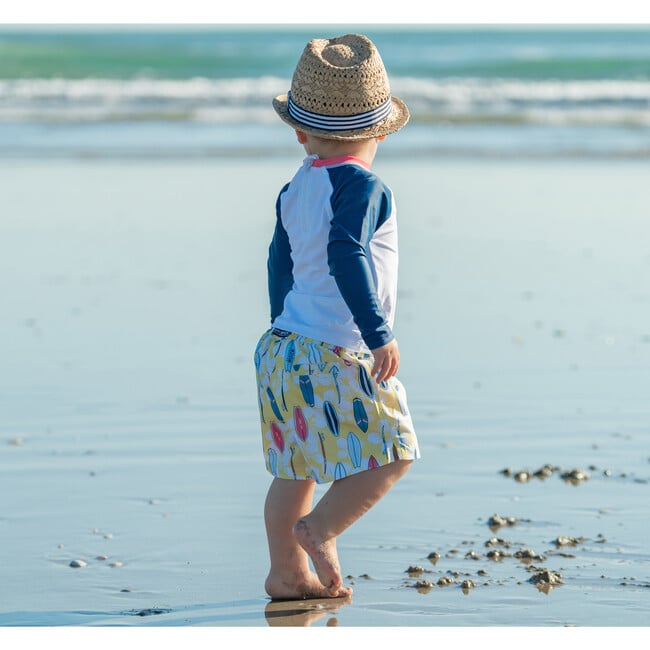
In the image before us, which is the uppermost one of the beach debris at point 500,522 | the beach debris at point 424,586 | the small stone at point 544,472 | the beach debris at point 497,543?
the small stone at point 544,472

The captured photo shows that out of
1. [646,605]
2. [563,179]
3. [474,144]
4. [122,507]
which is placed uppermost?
[474,144]

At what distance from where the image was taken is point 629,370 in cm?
576

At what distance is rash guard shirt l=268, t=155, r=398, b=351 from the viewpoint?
9.94ft

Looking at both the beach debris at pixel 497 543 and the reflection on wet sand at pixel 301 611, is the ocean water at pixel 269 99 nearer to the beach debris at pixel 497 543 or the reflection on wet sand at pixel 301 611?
the beach debris at pixel 497 543

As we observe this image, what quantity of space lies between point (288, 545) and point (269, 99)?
18501 mm

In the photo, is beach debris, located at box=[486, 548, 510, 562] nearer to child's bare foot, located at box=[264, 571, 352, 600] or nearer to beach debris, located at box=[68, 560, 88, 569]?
child's bare foot, located at box=[264, 571, 352, 600]

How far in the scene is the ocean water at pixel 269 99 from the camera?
48.3ft

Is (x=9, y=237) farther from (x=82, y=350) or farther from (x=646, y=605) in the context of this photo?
(x=646, y=605)

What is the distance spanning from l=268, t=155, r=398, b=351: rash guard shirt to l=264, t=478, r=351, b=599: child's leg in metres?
0.42

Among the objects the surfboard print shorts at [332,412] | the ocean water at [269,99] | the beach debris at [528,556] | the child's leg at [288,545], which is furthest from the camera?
the ocean water at [269,99]

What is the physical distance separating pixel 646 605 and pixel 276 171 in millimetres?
9086

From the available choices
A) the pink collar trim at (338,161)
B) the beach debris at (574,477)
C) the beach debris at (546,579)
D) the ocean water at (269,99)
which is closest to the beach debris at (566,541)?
the beach debris at (546,579)

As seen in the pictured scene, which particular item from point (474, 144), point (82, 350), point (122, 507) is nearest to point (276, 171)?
point (474, 144)

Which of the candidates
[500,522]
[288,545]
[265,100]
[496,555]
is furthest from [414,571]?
[265,100]
